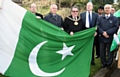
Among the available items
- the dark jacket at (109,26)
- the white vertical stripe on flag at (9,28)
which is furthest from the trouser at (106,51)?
the white vertical stripe on flag at (9,28)

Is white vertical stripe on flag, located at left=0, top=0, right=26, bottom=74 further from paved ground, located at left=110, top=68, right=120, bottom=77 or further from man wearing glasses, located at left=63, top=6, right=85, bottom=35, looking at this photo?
paved ground, located at left=110, top=68, right=120, bottom=77

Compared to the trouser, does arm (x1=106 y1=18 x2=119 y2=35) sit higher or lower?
higher

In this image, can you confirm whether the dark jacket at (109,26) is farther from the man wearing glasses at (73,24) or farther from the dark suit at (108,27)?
the man wearing glasses at (73,24)

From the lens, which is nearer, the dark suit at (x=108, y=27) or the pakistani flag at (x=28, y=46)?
the pakistani flag at (x=28, y=46)

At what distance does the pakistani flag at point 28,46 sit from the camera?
535 cm

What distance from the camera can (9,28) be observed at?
5.34m

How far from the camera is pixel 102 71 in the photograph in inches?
263

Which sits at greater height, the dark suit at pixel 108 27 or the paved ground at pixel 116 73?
the dark suit at pixel 108 27

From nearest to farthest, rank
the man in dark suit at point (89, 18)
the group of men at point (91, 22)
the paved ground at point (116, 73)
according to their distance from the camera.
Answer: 1. the group of men at point (91, 22)
2. the man in dark suit at point (89, 18)
3. the paved ground at point (116, 73)

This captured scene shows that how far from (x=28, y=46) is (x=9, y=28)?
54cm

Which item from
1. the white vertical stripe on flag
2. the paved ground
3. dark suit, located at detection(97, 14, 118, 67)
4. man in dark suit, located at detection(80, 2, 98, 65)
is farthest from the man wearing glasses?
the paved ground

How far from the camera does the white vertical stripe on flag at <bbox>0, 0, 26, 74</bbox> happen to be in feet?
17.5

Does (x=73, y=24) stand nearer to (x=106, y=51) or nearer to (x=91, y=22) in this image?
(x=91, y=22)

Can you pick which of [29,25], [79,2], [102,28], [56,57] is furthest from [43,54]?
[79,2]
